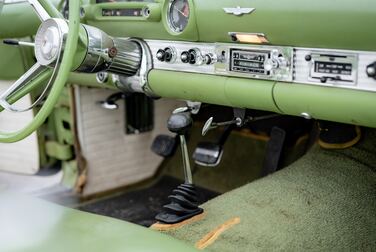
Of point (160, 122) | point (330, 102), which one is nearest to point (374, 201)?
point (330, 102)

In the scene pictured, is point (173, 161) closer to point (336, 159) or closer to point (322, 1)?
point (336, 159)

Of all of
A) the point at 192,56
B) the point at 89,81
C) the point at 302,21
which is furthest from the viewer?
the point at 89,81

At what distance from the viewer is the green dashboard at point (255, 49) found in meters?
1.56

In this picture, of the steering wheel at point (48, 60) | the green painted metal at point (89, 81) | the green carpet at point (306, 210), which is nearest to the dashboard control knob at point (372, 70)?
the green carpet at point (306, 210)

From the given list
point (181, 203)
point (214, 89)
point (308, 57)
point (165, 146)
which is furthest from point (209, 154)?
point (308, 57)

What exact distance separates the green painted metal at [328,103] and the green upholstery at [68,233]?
0.55m

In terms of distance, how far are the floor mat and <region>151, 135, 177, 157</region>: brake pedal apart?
33 centimetres

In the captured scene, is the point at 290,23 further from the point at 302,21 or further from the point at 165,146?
the point at 165,146

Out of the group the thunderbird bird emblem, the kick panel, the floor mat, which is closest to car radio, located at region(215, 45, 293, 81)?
the kick panel

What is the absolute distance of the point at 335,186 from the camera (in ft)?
6.44

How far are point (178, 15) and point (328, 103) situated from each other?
2.29ft

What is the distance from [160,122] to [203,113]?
1.82 ft

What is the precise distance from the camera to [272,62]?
1783 millimetres

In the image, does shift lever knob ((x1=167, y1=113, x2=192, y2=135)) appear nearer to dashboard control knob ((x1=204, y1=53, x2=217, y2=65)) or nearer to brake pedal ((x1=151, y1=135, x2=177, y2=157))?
dashboard control knob ((x1=204, y1=53, x2=217, y2=65))
